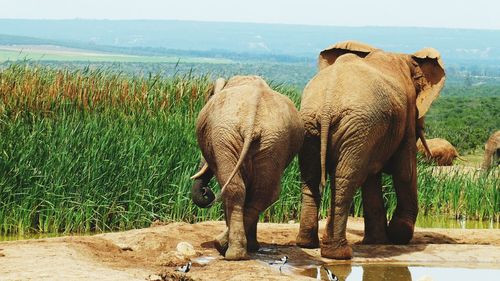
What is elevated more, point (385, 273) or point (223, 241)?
point (223, 241)

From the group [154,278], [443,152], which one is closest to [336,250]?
[154,278]

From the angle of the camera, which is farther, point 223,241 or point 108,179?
point 108,179

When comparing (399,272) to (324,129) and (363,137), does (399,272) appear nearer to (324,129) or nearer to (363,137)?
(363,137)

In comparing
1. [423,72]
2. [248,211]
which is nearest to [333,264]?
[248,211]

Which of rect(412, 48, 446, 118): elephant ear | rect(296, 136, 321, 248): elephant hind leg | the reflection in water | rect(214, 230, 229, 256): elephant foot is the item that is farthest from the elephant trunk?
rect(412, 48, 446, 118): elephant ear

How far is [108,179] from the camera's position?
15203 mm

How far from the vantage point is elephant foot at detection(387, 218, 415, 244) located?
1309 cm

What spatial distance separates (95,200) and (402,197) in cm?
400

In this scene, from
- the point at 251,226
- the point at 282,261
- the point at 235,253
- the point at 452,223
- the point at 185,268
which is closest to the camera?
the point at 185,268

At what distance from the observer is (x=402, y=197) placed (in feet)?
43.2

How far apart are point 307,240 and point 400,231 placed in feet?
4.63

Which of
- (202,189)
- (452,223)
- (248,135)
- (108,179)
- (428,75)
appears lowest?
(452,223)

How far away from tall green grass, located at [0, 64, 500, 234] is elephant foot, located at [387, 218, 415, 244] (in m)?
2.96

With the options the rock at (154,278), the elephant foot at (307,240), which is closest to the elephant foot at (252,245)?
the elephant foot at (307,240)
